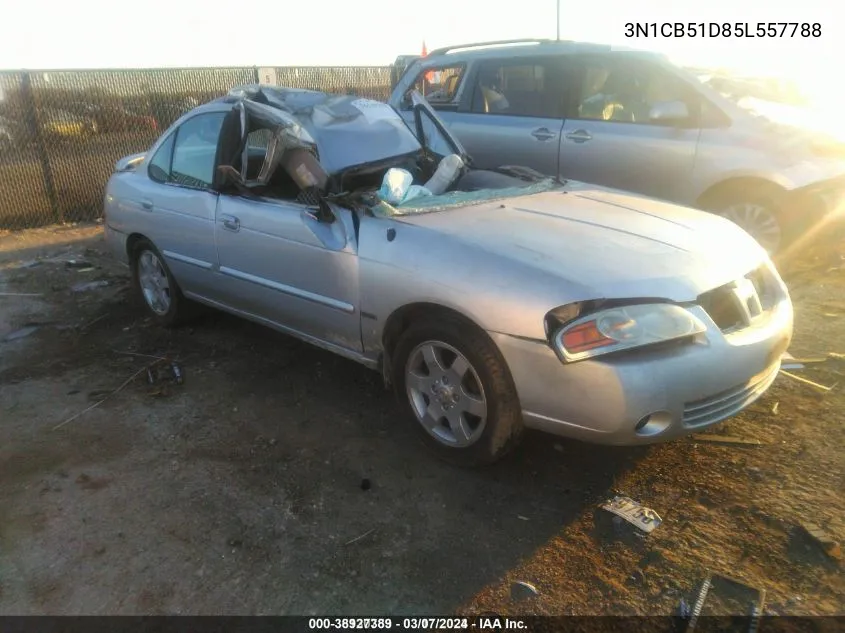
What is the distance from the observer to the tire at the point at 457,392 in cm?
284

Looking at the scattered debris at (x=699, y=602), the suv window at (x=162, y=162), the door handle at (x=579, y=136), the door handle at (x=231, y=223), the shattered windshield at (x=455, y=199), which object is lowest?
the scattered debris at (x=699, y=602)

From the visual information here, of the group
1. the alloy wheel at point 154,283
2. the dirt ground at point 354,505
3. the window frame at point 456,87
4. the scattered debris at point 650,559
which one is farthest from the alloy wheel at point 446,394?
the window frame at point 456,87

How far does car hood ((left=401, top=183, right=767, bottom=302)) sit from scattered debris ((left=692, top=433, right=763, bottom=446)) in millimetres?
828

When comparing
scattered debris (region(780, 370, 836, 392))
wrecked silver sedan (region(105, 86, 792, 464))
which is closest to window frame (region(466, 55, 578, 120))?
wrecked silver sedan (region(105, 86, 792, 464))

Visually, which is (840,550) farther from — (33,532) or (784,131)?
(784,131)

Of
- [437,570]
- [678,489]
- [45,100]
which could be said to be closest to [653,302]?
[678,489]

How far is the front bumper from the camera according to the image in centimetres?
257

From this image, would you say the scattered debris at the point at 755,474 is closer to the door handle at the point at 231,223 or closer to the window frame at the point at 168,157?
the door handle at the point at 231,223

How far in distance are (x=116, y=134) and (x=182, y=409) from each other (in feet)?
24.5

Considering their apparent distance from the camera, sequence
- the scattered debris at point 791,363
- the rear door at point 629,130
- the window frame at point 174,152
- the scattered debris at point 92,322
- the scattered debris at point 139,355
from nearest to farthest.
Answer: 1. the scattered debris at point 791,363
2. the window frame at point 174,152
3. the scattered debris at point 139,355
4. the scattered debris at point 92,322
5. the rear door at point 629,130

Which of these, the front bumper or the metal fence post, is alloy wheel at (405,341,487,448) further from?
the metal fence post

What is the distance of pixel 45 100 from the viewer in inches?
355

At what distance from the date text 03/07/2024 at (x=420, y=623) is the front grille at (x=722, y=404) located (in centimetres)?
109

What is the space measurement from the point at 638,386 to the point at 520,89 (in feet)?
14.8
